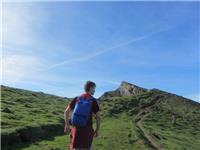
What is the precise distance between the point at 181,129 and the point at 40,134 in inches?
1377

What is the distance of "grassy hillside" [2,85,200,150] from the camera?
38997 mm

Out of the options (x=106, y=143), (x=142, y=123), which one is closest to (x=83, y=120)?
(x=106, y=143)

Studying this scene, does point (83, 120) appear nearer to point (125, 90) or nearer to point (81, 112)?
point (81, 112)

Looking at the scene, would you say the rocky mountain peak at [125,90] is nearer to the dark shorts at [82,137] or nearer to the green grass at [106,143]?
the green grass at [106,143]

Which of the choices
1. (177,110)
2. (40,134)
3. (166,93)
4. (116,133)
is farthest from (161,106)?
(40,134)

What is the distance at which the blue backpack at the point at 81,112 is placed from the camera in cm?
1486

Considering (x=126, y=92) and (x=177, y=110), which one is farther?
(x=126, y=92)

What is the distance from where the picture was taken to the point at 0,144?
31.9 m

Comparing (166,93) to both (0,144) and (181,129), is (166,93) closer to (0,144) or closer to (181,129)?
(181,129)

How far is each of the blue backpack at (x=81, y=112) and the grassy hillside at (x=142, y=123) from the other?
19105mm

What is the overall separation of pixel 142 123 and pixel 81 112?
53.4 m

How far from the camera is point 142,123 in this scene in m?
67.4

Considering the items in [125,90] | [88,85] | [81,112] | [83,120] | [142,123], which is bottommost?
[83,120]

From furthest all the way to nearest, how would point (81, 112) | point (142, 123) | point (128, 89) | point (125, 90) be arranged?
point (125, 90) → point (128, 89) → point (142, 123) → point (81, 112)
